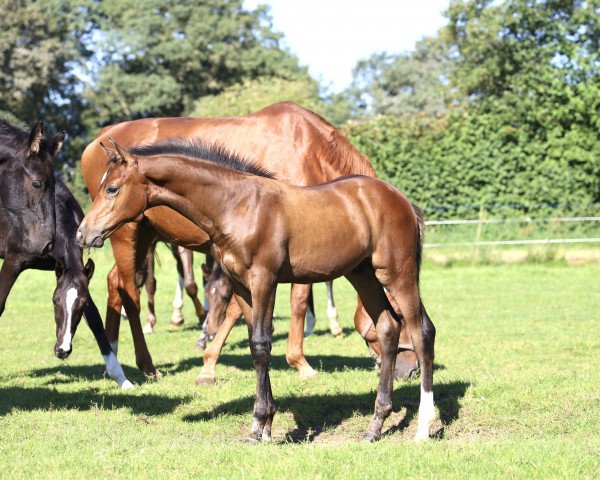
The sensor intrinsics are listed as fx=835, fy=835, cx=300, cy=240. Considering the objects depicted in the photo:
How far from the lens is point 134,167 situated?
5.77 metres

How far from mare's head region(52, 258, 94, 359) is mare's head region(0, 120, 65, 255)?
1.98ft

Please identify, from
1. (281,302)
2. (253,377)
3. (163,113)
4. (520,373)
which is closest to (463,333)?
(520,373)

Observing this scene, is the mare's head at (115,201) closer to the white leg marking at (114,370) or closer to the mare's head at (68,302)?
the mare's head at (68,302)

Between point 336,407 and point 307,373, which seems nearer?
point 336,407

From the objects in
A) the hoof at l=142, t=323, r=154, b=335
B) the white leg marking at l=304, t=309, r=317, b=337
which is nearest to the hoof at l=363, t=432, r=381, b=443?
the white leg marking at l=304, t=309, r=317, b=337

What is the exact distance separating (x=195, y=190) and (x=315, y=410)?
2.50 meters

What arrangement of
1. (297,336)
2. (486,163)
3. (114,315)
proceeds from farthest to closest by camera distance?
(486,163), (114,315), (297,336)

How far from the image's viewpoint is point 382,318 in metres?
6.70

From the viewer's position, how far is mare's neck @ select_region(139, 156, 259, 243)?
5.88 m

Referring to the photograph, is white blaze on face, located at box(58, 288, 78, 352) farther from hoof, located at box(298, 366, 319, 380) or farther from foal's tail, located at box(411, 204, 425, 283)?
foal's tail, located at box(411, 204, 425, 283)

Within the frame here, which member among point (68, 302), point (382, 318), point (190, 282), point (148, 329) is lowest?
point (148, 329)

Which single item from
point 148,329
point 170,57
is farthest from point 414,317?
point 170,57

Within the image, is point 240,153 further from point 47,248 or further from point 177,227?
point 47,248

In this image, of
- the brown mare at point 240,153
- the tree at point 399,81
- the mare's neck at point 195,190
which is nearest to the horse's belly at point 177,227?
the brown mare at point 240,153
